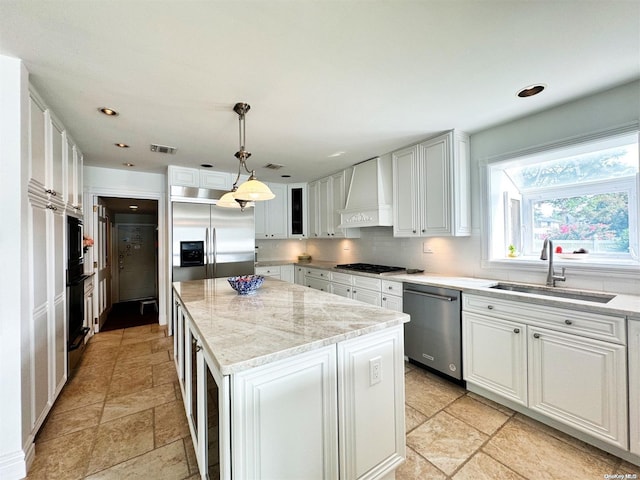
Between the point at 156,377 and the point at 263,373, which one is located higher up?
the point at 263,373

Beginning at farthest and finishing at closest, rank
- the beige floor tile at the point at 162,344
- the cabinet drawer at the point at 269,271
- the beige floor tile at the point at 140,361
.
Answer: the cabinet drawer at the point at 269,271, the beige floor tile at the point at 162,344, the beige floor tile at the point at 140,361

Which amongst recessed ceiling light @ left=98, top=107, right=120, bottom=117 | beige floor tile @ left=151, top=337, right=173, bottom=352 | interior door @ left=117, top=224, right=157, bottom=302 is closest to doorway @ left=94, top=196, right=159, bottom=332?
interior door @ left=117, top=224, right=157, bottom=302

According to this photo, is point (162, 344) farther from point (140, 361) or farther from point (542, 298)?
point (542, 298)

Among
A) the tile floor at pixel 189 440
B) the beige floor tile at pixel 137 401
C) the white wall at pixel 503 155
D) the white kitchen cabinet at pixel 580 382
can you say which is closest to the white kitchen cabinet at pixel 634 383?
the white kitchen cabinet at pixel 580 382

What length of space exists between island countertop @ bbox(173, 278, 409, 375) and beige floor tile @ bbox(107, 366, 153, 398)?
1118 millimetres

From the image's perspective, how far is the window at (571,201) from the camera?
83.0 inches

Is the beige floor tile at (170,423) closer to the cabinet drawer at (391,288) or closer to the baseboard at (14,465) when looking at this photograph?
the baseboard at (14,465)

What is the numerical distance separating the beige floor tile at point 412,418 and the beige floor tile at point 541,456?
42 cm

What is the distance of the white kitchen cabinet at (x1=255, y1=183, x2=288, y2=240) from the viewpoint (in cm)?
505

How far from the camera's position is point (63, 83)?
185 centimetres

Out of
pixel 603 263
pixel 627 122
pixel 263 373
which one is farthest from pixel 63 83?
pixel 603 263

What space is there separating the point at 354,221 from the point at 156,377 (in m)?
2.95

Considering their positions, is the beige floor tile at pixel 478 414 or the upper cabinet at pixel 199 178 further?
the upper cabinet at pixel 199 178

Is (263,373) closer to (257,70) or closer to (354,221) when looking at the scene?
(257,70)
